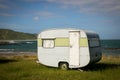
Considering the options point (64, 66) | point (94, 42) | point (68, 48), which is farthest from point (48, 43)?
point (94, 42)

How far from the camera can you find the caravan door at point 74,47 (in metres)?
18.8

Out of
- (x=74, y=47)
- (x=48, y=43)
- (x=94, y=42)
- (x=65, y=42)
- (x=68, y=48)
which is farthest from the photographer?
(x=48, y=43)

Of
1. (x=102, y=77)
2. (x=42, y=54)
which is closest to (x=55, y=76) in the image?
(x=102, y=77)

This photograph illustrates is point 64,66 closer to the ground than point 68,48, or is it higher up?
closer to the ground

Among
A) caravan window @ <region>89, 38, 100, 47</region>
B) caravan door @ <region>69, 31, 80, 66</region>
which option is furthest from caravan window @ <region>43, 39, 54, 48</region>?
A: caravan window @ <region>89, 38, 100, 47</region>

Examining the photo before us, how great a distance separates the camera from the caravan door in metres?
18.8

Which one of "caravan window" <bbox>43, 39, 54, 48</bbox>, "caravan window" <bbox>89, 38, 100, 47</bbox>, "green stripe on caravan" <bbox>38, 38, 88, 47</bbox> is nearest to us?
"green stripe on caravan" <bbox>38, 38, 88, 47</bbox>

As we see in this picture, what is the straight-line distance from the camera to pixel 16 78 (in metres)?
15.9

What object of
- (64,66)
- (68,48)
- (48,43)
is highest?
(48,43)

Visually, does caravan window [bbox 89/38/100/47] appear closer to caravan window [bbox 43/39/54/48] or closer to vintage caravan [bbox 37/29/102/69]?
vintage caravan [bbox 37/29/102/69]

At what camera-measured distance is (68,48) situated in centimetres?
1928

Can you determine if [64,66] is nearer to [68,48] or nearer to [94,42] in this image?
[68,48]

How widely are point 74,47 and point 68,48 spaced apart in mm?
514

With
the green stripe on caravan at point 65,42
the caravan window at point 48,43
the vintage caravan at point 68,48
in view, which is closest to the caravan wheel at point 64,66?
the vintage caravan at point 68,48
